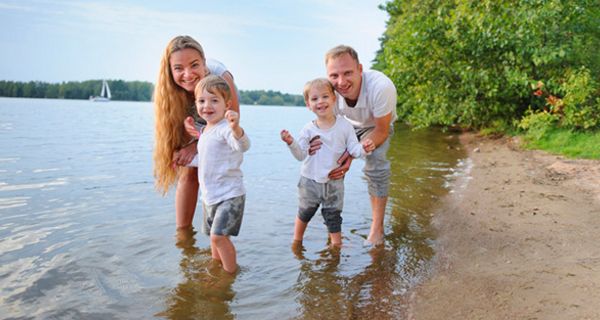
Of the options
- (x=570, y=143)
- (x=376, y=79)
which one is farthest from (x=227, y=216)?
(x=570, y=143)

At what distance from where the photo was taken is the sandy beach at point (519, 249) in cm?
284

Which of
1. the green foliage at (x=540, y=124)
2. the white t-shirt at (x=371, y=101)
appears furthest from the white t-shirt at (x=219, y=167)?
the green foliage at (x=540, y=124)

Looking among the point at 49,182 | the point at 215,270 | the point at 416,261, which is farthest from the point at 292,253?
the point at 49,182

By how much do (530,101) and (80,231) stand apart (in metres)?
11.5

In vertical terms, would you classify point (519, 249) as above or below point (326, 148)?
below

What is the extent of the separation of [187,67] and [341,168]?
1.72 m

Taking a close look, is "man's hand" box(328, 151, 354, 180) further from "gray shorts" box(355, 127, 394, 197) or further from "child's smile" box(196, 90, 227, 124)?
"child's smile" box(196, 90, 227, 124)

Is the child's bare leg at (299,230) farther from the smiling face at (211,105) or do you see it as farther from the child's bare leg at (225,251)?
the smiling face at (211,105)

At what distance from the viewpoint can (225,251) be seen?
3721 mm

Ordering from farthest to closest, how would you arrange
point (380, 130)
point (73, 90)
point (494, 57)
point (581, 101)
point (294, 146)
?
point (73, 90) → point (494, 57) → point (581, 101) → point (380, 130) → point (294, 146)

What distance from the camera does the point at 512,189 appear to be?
20.2 ft

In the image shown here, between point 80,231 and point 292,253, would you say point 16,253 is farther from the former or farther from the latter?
point 292,253

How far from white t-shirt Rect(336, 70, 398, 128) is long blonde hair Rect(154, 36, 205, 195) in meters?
1.55

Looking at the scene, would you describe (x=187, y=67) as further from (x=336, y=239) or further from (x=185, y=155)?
(x=336, y=239)
